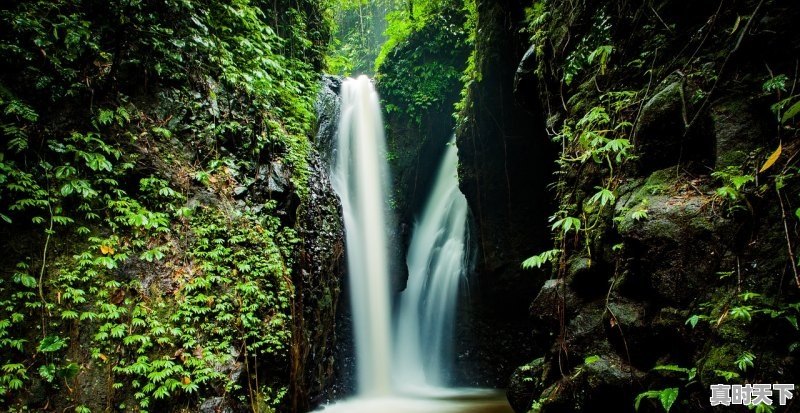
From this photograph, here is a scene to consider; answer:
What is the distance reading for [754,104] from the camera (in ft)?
10.0

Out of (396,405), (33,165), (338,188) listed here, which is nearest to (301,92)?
(338,188)

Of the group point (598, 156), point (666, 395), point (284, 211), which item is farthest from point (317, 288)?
point (666, 395)

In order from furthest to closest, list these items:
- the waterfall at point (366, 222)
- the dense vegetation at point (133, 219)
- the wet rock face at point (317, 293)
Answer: the waterfall at point (366, 222) < the wet rock face at point (317, 293) < the dense vegetation at point (133, 219)

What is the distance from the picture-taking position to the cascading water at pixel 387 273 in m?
9.46

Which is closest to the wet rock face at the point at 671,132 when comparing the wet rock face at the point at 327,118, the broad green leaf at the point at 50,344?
the broad green leaf at the point at 50,344

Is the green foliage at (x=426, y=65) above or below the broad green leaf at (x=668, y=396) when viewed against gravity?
above

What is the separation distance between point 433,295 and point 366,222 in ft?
9.81

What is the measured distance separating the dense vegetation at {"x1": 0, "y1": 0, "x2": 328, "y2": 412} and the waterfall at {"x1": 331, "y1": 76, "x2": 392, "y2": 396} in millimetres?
3720

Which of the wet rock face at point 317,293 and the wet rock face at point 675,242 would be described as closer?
the wet rock face at point 675,242

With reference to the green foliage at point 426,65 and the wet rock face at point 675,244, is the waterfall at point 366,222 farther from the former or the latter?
the wet rock face at point 675,244

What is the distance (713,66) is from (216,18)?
7.25 metres

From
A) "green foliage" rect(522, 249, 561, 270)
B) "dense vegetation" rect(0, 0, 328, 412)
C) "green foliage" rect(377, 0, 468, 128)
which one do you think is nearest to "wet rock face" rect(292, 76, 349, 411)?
"dense vegetation" rect(0, 0, 328, 412)

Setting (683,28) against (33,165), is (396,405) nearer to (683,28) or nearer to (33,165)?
(33,165)

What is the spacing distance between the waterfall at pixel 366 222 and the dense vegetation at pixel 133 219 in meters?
3.72
